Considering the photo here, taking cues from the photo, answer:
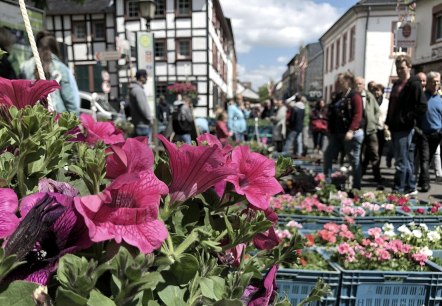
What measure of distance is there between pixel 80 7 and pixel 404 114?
2225 cm

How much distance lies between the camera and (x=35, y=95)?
84 centimetres

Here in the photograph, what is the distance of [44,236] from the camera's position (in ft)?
2.02

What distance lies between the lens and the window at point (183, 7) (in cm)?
2188

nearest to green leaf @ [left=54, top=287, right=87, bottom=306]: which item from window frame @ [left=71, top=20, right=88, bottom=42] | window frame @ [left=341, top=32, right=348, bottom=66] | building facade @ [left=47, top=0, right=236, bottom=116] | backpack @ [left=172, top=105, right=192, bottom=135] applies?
backpack @ [left=172, top=105, right=192, bottom=135]

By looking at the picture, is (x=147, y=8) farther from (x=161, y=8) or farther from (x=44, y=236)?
(x=161, y=8)

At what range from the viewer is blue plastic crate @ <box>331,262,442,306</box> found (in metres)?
2.16

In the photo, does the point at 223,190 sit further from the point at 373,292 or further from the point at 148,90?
the point at 148,90

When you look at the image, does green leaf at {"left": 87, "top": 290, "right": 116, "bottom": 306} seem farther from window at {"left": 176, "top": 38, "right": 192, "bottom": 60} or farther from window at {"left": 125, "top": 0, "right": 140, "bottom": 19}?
window at {"left": 125, "top": 0, "right": 140, "bottom": 19}

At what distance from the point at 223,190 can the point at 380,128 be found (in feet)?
21.9

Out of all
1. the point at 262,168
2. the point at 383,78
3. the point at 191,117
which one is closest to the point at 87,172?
the point at 262,168

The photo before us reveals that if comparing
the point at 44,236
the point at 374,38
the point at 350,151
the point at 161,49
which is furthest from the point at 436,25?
the point at 44,236

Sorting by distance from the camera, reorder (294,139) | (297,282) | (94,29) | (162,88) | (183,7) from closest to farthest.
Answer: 1. (297,282)
2. (294,139)
3. (183,7)
4. (162,88)
5. (94,29)

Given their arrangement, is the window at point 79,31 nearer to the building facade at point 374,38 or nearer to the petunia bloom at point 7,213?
the building facade at point 374,38

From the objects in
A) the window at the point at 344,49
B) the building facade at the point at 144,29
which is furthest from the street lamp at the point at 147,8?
the window at the point at 344,49
